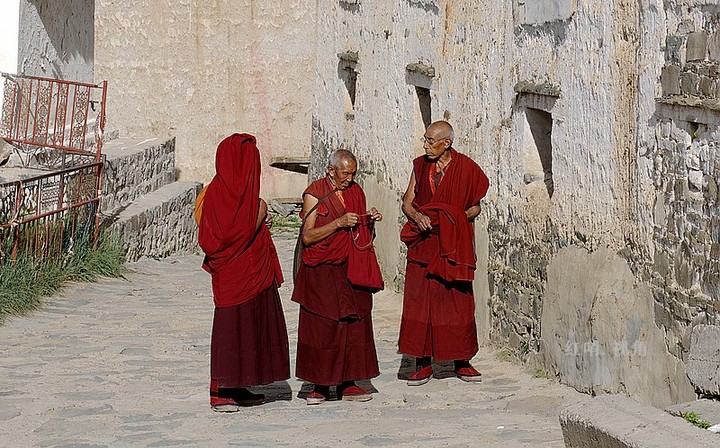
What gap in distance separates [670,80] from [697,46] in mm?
290

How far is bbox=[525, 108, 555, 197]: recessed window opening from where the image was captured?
26.2 ft

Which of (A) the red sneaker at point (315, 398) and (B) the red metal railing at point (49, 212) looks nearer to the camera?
(A) the red sneaker at point (315, 398)

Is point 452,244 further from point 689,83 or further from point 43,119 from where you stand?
point 43,119

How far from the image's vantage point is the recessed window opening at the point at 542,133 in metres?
8.00

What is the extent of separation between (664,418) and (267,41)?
13176mm

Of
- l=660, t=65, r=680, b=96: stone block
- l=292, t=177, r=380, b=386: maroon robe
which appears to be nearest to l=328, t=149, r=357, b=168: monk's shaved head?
l=292, t=177, r=380, b=386: maroon robe

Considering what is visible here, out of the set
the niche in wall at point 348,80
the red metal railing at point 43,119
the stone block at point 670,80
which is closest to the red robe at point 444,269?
the stone block at point 670,80

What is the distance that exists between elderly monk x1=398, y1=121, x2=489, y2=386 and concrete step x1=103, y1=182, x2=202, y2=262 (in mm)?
5513

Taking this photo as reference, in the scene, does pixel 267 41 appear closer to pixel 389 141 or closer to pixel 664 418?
pixel 389 141

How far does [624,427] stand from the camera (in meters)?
4.62

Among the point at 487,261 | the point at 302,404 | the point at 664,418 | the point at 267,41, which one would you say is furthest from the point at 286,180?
the point at 664,418

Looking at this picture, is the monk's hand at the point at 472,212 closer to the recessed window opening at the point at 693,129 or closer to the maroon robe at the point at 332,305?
the maroon robe at the point at 332,305

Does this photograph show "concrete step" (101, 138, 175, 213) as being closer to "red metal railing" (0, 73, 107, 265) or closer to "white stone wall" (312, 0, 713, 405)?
"red metal railing" (0, 73, 107, 265)

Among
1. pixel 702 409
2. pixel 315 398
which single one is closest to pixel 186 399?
pixel 315 398
